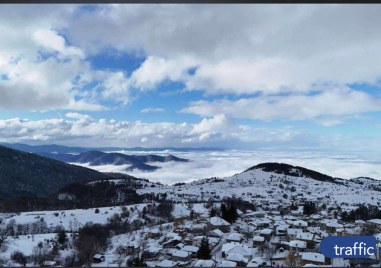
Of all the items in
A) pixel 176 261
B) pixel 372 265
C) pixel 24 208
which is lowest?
pixel 24 208

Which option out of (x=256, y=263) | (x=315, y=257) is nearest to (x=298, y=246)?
(x=256, y=263)

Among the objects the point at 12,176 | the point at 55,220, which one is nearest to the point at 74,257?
the point at 55,220

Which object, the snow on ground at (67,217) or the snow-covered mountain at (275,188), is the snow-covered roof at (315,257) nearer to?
the snow on ground at (67,217)

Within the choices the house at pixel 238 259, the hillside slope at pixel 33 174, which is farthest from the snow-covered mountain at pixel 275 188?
the house at pixel 238 259

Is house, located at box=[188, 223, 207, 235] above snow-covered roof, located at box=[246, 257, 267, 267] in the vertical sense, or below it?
below

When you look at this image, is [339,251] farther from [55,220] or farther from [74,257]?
[55,220]

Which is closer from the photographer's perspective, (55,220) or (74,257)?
(74,257)

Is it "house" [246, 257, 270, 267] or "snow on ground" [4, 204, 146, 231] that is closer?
"house" [246, 257, 270, 267]

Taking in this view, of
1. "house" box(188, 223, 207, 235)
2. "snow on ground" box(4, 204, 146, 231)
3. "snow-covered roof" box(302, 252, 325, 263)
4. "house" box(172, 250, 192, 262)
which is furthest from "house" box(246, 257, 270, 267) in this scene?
"snow on ground" box(4, 204, 146, 231)

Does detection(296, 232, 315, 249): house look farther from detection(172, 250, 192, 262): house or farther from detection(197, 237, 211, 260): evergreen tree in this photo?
detection(172, 250, 192, 262): house
